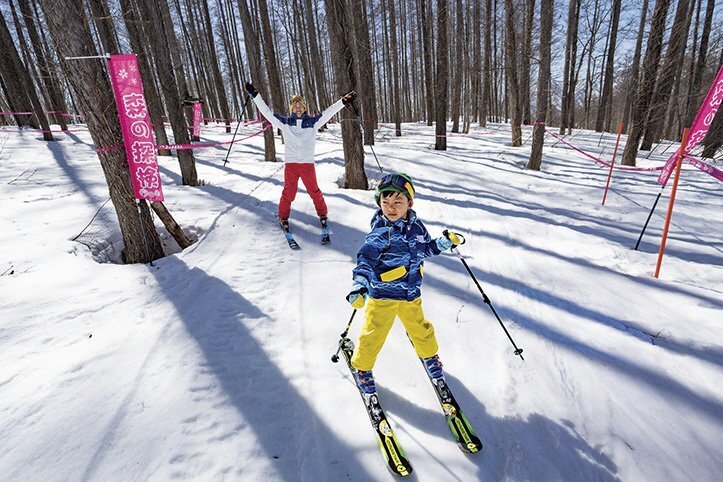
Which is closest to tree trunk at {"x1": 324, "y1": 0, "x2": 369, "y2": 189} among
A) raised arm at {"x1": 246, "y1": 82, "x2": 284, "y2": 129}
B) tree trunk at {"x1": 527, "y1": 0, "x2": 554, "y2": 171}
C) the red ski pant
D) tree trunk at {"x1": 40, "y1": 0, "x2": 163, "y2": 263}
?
raised arm at {"x1": 246, "y1": 82, "x2": 284, "y2": 129}

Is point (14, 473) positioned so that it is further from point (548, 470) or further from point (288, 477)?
point (548, 470)

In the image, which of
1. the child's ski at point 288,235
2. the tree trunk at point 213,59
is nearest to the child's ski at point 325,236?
the child's ski at point 288,235

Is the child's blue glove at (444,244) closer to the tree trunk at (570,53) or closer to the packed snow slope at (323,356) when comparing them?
the packed snow slope at (323,356)

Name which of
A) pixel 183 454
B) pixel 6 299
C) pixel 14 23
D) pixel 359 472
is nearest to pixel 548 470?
pixel 359 472

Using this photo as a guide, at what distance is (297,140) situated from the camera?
195 inches

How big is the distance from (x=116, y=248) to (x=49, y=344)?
2.25 metres

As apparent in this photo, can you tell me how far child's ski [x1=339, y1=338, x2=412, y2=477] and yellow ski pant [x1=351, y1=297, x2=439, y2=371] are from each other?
0.23 m

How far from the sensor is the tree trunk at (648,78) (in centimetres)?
954

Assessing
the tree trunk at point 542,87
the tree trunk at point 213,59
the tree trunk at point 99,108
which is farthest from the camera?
the tree trunk at point 213,59

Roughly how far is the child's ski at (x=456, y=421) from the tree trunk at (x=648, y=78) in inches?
500

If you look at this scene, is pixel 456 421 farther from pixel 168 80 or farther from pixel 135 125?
pixel 168 80

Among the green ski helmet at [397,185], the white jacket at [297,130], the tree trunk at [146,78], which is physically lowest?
the green ski helmet at [397,185]

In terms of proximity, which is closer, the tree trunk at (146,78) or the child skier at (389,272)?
the child skier at (389,272)

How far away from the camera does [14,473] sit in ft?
5.97
